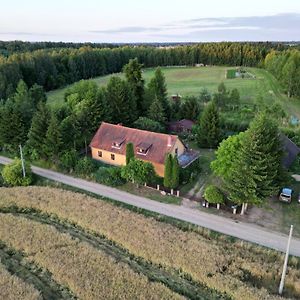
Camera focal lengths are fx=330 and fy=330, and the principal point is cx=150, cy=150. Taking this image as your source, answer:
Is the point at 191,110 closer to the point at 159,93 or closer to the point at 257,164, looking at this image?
the point at 159,93

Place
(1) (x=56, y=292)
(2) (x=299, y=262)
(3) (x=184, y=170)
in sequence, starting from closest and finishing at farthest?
(1) (x=56, y=292)
(2) (x=299, y=262)
(3) (x=184, y=170)

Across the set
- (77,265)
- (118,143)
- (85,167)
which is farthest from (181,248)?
(118,143)

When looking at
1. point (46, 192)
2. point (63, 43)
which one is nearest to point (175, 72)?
point (63, 43)

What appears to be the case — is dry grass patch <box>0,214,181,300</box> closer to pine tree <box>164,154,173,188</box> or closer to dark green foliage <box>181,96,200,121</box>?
pine tree <box>164,154,173,188</box>

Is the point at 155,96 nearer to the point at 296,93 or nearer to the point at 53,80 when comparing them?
the point at 296,93

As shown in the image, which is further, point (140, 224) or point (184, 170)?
point (184, 170)

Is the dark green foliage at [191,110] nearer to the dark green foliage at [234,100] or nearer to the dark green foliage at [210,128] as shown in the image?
the dark green foliage at [210,128]
